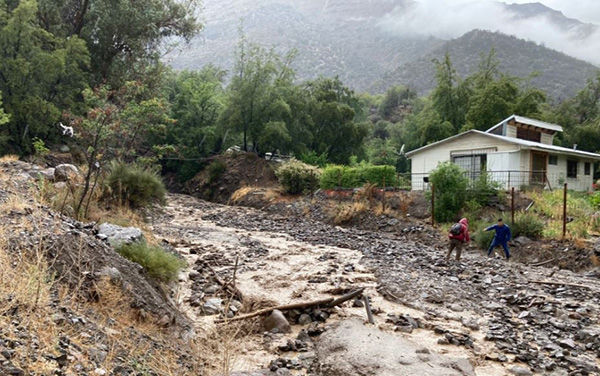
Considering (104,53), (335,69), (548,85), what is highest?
(335,69)

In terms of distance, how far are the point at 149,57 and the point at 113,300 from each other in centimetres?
2571

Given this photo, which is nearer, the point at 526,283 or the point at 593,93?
the point at 526,283

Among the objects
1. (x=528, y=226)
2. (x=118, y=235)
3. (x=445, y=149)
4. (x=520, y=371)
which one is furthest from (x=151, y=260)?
(x=445, y=149)

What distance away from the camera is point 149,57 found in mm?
27047

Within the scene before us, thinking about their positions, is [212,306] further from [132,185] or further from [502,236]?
[502,236]

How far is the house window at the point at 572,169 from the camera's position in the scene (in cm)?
2245

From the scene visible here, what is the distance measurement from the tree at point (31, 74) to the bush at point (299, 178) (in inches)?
486

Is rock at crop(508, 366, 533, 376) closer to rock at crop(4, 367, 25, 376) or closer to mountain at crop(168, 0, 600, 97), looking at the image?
rock at crop(4, 367, 25, 376)

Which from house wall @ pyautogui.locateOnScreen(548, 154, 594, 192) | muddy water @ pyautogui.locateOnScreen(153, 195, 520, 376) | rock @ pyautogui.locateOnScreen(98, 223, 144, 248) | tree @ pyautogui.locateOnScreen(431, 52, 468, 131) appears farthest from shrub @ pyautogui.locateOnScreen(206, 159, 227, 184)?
rock @ pyautogui.locateOnScreen(98, 223, 144, 248)

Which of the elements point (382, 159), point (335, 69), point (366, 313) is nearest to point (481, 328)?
point (366, 313)

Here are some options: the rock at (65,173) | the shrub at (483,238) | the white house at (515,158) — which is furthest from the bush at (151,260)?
the white house at (515,158)

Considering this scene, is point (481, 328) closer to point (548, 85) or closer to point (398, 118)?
point (398, 118)

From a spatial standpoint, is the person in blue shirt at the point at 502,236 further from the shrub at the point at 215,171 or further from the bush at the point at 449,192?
the shrub at the point at 215,171

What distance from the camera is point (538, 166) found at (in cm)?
2073
